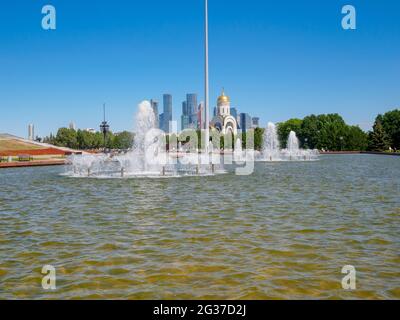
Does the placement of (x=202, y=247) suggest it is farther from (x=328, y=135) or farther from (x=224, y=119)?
(x=224, y=119)

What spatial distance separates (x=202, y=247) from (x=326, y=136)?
369 feet

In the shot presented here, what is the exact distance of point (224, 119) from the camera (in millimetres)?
169875

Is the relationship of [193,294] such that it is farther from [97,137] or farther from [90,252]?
[97,137]

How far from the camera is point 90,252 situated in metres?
9.74

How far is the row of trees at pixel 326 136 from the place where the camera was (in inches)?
3816

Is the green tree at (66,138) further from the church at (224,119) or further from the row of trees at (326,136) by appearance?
the church at (224,119)

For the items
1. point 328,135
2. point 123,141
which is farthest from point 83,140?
point 328,135

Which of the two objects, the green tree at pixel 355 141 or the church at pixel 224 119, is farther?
the church at pixel 224 119

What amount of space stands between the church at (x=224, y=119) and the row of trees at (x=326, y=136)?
21068 millimetres

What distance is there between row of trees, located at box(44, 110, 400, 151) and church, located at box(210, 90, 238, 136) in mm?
21068

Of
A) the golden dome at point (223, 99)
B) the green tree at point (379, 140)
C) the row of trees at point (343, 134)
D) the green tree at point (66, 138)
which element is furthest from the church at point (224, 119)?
the green tree at point (379, 140)
